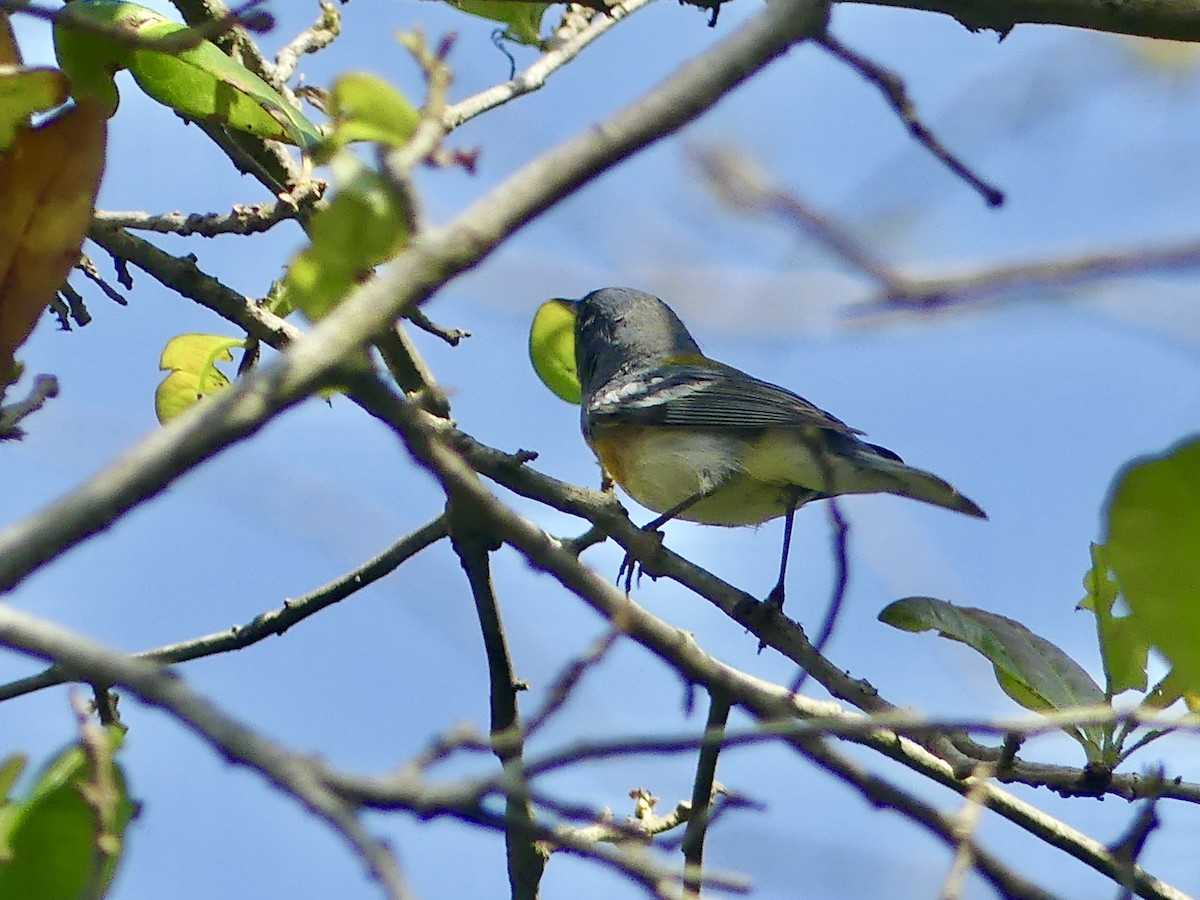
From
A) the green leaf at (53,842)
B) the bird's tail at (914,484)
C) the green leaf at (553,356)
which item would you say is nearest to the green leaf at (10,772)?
the green leaf at (53,842)

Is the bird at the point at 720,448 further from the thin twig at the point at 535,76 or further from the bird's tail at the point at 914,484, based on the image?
the thin twig at the point at 535,76

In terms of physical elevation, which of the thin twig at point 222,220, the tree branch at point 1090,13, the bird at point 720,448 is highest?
the bird at point 720,448

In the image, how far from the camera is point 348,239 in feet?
3.43

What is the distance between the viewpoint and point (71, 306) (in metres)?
2.79

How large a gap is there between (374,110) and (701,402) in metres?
3.17

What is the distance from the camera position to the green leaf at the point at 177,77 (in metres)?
1.96

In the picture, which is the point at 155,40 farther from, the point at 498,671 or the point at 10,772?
the point at 498,671

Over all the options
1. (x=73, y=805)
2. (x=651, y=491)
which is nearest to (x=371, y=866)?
(x=73, y=805)

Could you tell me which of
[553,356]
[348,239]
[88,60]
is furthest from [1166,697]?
[88,60]

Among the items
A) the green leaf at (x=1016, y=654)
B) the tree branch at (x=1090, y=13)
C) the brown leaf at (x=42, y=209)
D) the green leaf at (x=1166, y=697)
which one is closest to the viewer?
the brown leaf at (x=42, y=209)

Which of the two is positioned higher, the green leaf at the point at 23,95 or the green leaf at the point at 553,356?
the green leaf at the point at 553,356

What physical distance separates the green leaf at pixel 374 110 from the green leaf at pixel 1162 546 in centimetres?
61

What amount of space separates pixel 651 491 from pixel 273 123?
2155 millimetres

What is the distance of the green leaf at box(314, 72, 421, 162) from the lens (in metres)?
1.02
